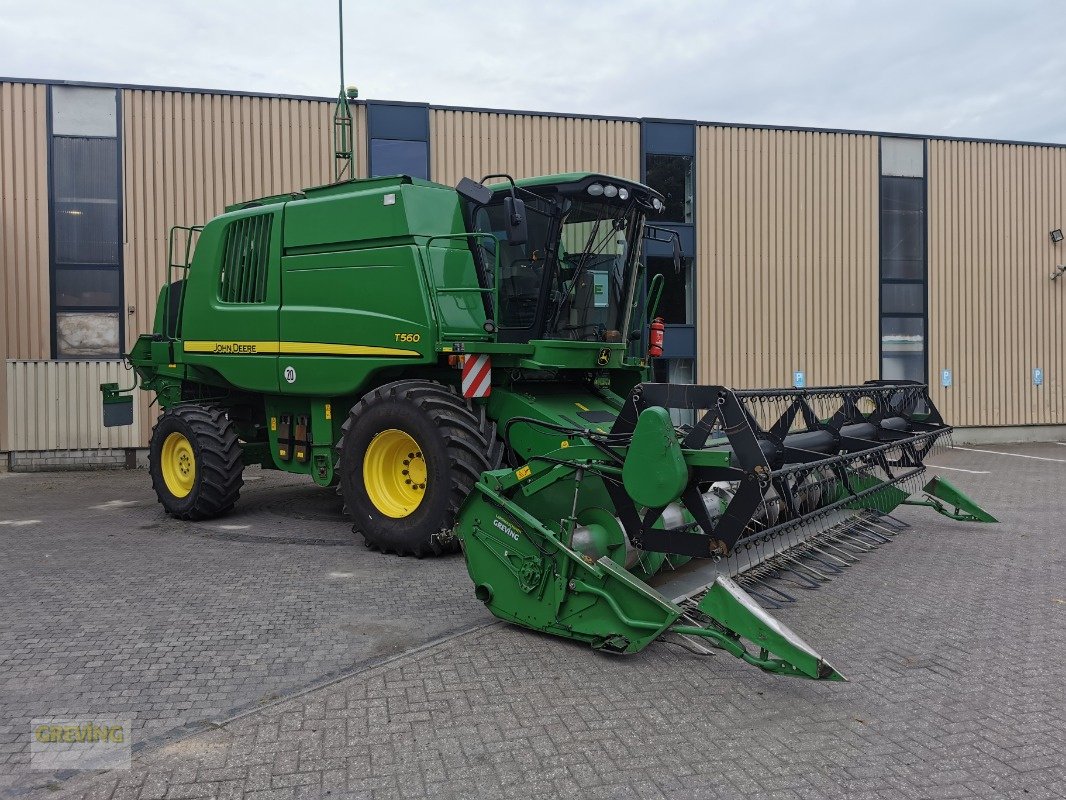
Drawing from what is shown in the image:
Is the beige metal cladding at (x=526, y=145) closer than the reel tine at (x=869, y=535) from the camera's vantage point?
No

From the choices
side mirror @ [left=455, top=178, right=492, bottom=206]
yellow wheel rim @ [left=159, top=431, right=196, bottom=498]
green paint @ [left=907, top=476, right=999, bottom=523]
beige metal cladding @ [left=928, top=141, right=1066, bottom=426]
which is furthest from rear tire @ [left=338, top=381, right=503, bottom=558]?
beige metal cladding @ [left=928, top=141, right=1066, bottom=426]

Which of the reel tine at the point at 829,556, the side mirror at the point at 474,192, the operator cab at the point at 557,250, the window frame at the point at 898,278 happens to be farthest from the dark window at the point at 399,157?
the reel tine at the point at 829,556

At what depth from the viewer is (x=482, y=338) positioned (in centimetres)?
714

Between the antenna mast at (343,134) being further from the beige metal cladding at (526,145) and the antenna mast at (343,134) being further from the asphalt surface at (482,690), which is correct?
the asphalt surface at (482,690)

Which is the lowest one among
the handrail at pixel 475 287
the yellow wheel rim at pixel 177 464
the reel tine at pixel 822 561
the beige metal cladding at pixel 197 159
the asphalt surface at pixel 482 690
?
the asphalt surface at pixel 482 690

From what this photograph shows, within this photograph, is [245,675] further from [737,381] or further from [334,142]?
[737,381]

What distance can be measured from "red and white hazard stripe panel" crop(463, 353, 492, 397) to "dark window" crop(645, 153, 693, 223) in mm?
9022

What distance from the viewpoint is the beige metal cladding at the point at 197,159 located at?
42.7 feet

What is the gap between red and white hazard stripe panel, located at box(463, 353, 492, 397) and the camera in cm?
691

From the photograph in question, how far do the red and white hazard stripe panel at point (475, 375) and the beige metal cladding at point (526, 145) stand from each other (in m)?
7.81

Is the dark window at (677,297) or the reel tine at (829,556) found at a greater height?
the dark window at (677,297)

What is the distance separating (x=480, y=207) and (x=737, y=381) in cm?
890

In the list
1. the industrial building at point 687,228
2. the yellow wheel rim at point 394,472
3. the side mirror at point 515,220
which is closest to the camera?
the side mirror at point 515,220

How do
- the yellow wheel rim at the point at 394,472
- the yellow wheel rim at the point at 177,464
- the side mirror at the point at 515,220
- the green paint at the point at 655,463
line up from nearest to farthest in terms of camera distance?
1. the green paint at the point at 655,463
2. the side mirror at the point at 515,220
3. the yellow wheel rim at the point at 394,472
4. the yellow wheel rim at the point at 177,464
